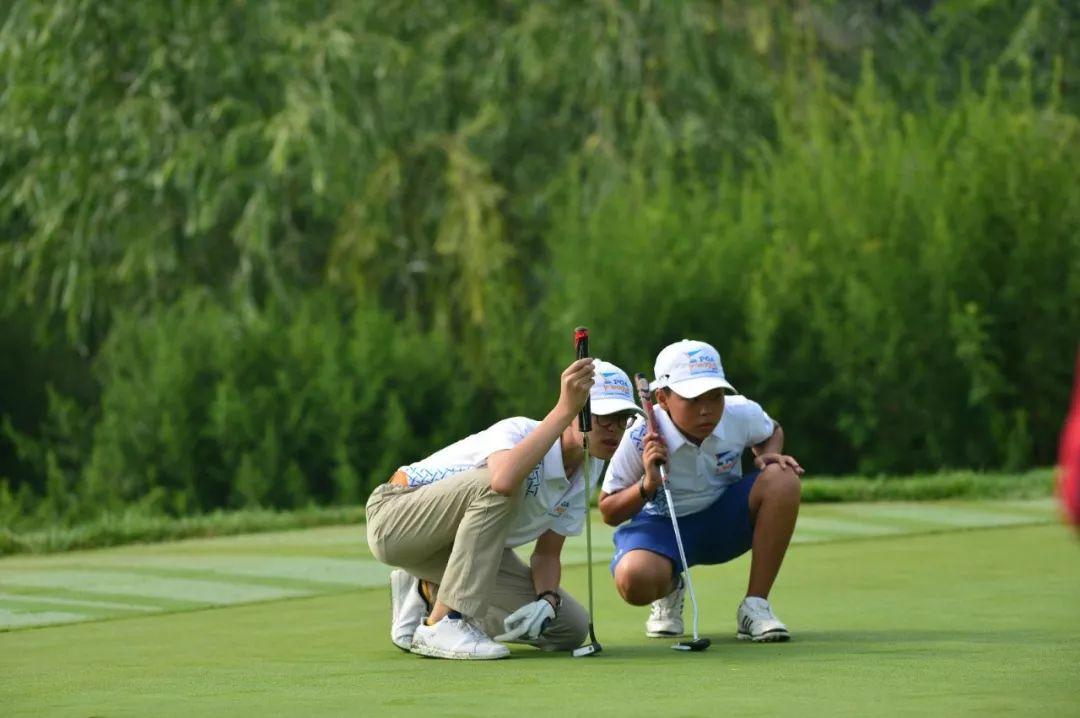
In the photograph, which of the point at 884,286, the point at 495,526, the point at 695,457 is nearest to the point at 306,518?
the point at 884,286

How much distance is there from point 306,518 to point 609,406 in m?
6.69

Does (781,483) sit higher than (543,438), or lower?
lower

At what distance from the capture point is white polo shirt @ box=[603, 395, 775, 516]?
7039mm

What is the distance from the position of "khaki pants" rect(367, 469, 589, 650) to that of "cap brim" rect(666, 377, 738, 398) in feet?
2.34

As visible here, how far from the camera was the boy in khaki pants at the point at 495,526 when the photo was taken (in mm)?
6523

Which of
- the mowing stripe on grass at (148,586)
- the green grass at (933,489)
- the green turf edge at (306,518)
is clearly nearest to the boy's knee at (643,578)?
the mowing stripe on grass at (148,586)

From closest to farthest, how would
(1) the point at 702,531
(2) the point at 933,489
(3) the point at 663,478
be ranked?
(3) the point at 663,478
(1) the point at 702,531
(2) the point at 933,489

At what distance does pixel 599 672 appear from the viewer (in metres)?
6.03

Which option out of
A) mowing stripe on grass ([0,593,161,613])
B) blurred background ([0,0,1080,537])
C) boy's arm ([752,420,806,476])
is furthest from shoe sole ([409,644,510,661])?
blurred background ([0,0,1080,537])

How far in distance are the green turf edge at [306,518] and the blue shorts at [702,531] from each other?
217 inches

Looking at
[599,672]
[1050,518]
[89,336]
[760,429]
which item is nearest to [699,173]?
[89,336]

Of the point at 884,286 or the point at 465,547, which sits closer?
the point at 465,547

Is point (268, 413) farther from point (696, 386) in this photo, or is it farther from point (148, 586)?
point (696, 386)

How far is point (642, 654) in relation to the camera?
6582 mm
